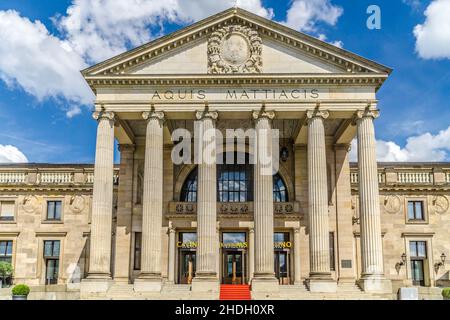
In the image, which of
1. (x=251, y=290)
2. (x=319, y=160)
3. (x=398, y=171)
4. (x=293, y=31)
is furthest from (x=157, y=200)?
(x=398, y=171)

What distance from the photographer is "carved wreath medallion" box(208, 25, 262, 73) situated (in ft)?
133

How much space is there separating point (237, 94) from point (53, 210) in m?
21.9

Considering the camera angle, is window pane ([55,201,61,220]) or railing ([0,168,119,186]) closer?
window pane ([55,201,61,220])

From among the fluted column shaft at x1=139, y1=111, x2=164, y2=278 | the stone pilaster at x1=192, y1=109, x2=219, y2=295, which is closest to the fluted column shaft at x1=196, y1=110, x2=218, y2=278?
the stone pilaster at x1=192, y1=109, x2=219, y2=295

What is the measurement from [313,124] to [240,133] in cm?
833

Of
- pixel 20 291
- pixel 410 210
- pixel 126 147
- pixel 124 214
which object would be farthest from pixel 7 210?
pixel 410 210

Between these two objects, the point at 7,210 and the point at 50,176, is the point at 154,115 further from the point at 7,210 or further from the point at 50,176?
the point at 7,210

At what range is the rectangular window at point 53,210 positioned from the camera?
51.2 m

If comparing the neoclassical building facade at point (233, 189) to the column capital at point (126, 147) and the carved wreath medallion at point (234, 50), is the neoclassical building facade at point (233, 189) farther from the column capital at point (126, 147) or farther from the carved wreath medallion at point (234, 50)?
the column capital at point (126, 147)

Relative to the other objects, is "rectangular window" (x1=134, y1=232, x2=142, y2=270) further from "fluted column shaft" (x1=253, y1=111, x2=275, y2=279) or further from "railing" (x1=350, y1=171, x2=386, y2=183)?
"railing" (x1=350, y1=171, x2=386, y2=183)

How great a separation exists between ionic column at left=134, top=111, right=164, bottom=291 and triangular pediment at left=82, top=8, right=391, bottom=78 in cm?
385

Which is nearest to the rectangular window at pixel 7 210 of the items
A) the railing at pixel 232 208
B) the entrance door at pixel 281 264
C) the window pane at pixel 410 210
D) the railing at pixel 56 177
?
the railing at pixel 56 177

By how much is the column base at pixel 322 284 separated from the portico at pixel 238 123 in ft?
0.22

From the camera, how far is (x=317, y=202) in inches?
1513
